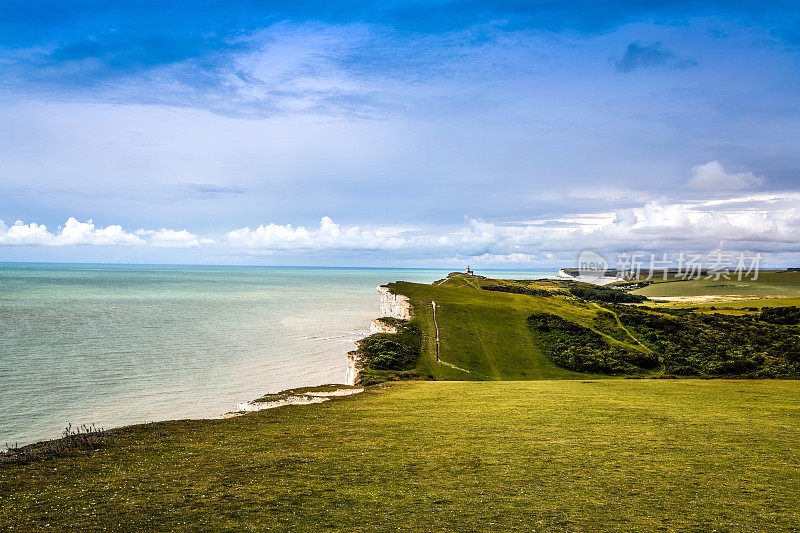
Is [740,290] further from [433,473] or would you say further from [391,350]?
[433,473]

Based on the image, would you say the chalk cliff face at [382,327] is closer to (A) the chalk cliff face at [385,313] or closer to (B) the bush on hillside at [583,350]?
(A) the chalk cliff face at [385,313]

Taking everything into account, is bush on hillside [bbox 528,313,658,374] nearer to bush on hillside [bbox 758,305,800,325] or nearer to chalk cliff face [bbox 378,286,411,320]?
chalk cliff face [bbox 378,286,411,320]

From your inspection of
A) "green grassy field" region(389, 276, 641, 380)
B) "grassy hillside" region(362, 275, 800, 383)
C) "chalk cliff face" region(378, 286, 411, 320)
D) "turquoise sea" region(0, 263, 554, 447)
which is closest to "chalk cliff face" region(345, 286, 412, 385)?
"chalk cliff face" region(378, 286, 411, 320)

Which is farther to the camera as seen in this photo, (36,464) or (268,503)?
(36,464)

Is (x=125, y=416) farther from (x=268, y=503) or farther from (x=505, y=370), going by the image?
(x=505, y=370)

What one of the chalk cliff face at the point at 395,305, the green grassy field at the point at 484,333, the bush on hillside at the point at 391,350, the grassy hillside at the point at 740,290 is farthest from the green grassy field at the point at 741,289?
the bush on hillside at the point at 391,350

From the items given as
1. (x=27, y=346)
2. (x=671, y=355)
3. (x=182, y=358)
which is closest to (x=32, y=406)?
(x=182, y=358)

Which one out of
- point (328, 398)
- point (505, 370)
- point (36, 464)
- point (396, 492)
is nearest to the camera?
point (396, 492)
